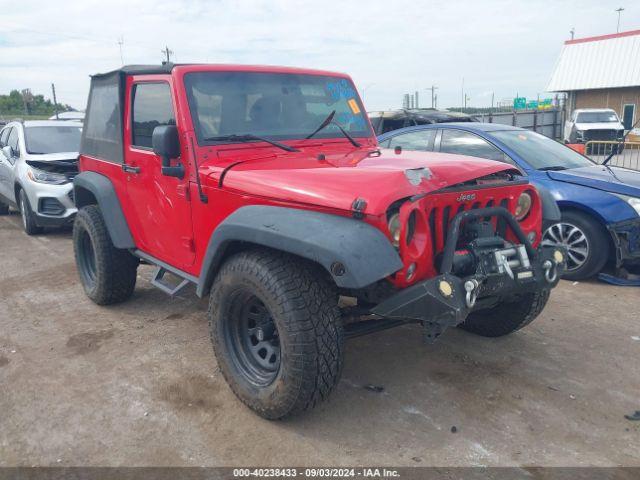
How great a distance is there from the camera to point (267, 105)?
12.6ft

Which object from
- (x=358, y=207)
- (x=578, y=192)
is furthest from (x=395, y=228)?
(x=578, y=192)

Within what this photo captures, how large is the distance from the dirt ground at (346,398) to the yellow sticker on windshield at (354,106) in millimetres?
1803

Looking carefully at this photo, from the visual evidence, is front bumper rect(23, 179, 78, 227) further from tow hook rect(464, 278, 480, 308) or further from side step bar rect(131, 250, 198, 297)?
tow hook rect(464, 278, 480, 308)

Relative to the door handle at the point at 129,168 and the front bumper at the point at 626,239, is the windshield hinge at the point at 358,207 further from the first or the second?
the front bumper at the point at 626,239

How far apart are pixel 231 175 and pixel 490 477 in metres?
2.12

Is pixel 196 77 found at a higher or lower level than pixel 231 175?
higher

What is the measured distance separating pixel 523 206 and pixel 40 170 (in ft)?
22.7

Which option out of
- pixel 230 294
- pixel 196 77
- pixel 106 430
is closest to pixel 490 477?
pixel 230 294

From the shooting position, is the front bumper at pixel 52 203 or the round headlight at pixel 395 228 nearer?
the round headlight at pixel 395 228

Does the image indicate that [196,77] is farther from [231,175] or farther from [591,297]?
[591,297]

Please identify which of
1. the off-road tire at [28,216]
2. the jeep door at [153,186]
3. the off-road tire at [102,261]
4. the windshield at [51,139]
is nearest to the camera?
the jeep door at [153,186]

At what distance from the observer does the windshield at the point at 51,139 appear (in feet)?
27.0

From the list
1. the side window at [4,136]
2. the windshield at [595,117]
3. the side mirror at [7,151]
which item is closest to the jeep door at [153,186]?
the side mirror at [7,151]

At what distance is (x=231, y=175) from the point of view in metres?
3.23
